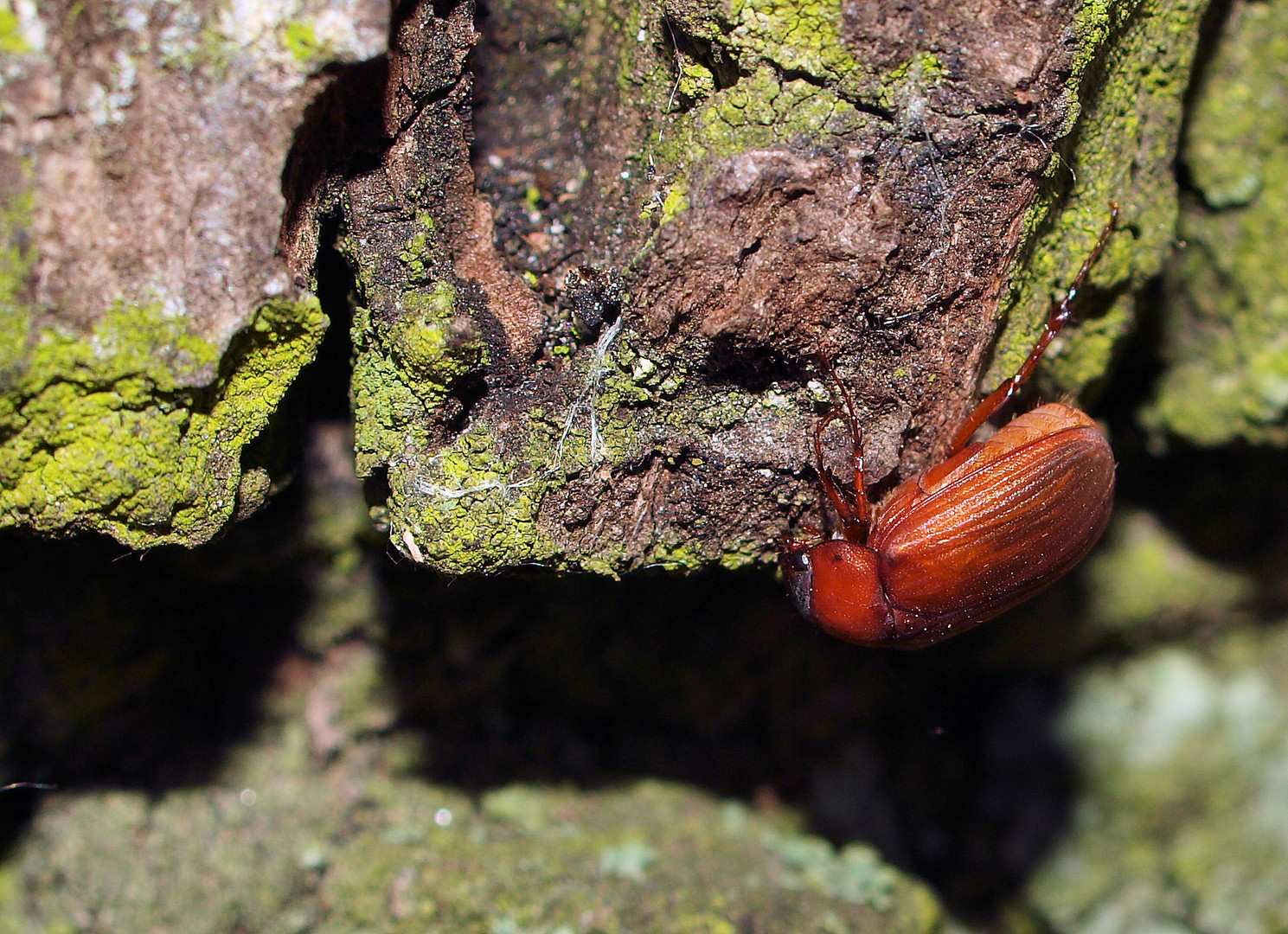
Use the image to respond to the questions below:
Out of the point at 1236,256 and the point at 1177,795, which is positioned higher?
the point at 1236,256

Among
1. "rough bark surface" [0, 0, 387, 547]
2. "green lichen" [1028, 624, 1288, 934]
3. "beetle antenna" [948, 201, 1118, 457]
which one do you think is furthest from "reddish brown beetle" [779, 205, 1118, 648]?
"green lichen" [1028, 624, 1288, 934]

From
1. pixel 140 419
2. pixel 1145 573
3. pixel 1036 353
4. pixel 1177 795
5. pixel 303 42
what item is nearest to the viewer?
pixel 303 42

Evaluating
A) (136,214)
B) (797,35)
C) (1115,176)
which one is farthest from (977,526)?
(136,214)

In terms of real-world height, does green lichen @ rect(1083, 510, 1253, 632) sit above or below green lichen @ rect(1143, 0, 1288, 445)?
below

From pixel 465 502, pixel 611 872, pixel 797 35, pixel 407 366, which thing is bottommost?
pixel 611 872

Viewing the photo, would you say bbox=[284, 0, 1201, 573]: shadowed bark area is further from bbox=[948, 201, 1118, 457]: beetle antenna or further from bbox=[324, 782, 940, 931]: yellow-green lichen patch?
bbox=[324, 782, 940, 931]: yellow-green lichen patch

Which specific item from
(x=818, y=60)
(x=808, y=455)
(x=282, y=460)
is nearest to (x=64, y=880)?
(x=282, y=460)

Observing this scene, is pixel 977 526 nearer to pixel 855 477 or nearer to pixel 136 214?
pixel 855 477
